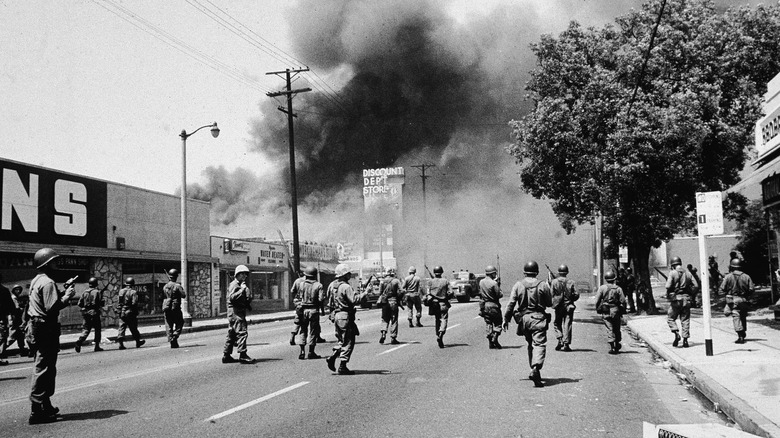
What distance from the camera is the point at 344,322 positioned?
1037cm

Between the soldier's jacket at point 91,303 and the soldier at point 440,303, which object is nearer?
the soldier at point 440,303

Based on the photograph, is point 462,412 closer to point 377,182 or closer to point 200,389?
point 200,389

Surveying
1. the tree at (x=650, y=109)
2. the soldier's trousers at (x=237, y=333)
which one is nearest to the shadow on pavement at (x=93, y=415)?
the soldier's trousers at (x=237, y=333)

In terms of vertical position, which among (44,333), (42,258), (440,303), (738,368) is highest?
(42,258)

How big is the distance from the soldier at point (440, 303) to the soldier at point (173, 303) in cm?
609

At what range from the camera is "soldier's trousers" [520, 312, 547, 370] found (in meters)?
9.10

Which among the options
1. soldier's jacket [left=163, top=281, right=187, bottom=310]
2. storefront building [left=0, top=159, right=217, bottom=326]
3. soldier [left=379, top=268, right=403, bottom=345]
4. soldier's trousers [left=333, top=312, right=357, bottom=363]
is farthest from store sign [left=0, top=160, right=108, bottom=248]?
soldier's trousers [left=333, top=312, right=357, bottom=363]

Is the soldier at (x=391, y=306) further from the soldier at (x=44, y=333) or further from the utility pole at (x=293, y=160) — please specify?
the utility pole at (x=293, y=160)

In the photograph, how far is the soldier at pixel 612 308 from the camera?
1300 cm

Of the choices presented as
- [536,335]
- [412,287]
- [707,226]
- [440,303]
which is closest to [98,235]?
[412,287]

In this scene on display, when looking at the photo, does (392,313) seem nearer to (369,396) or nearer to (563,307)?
(563,307)

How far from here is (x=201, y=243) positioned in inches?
1313

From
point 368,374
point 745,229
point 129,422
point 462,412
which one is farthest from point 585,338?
point 745,229

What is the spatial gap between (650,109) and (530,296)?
14233 millimetres
